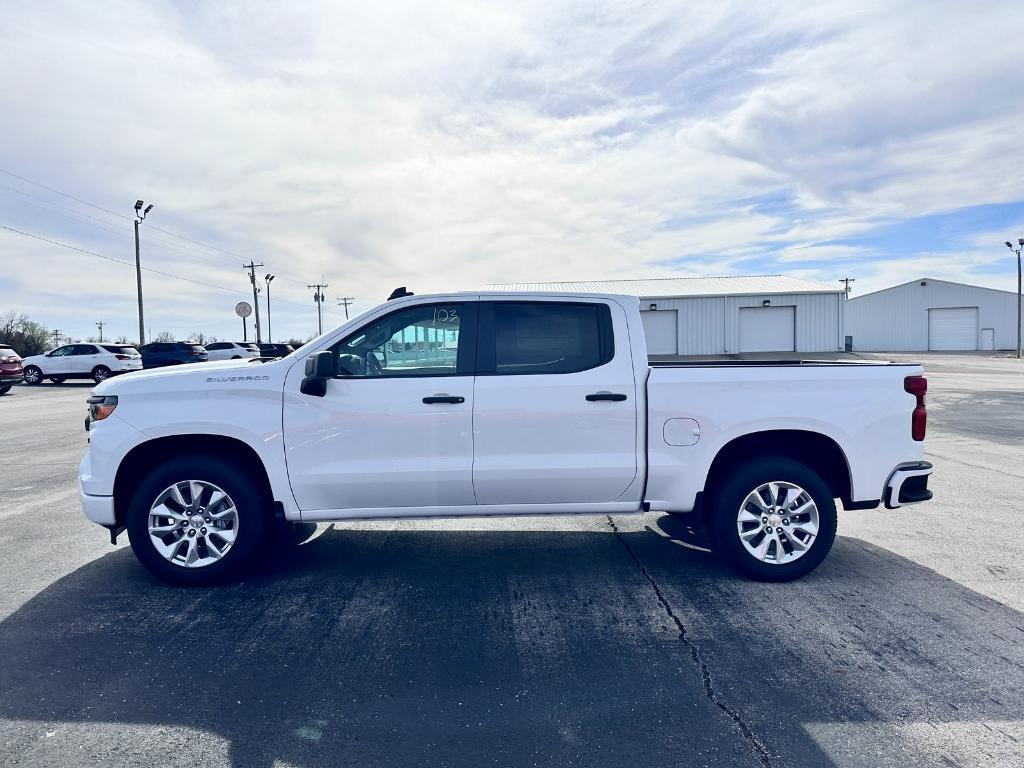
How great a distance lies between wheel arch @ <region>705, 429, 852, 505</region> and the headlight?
407 centimetres

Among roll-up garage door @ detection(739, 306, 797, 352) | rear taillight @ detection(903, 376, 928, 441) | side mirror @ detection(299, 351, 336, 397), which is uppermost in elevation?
roll-up garage door @ detection(739, 306, 797, 352)

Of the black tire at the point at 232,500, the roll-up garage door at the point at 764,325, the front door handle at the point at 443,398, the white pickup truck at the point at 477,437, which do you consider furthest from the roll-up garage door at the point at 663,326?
the black tire at the point at 232,500

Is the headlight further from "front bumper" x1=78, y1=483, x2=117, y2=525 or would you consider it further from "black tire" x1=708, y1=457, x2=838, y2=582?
"black tire" x1=708, y1=457, x2=838, y2=582

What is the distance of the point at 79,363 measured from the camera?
91.4ft

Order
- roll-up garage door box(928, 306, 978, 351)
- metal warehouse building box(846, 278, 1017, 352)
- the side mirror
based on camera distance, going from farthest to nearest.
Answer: roll-up garage door box(928, 306, 978, 351)
metal warehouse building box(846, 278, 1017, 352)
the side mirror

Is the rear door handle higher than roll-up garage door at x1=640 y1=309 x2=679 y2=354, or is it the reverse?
roll-up garage door at x1=640 y1=309 x2=679 y2=354

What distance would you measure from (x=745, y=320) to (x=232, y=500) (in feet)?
118

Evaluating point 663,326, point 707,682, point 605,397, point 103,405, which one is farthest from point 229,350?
point 707,682

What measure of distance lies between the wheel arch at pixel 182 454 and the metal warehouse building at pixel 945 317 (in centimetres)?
6209

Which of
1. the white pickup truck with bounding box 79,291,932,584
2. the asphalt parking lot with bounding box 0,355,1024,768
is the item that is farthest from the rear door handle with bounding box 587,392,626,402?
the asphalt parking lot with bounding box 0,355,1024,768

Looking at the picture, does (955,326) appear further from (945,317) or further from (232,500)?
(232,500)

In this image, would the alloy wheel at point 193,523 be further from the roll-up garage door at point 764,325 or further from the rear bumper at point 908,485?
the roll-up garage door at point 764,325

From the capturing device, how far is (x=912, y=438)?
183 inches

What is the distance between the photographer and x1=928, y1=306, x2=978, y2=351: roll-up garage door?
182 ft
